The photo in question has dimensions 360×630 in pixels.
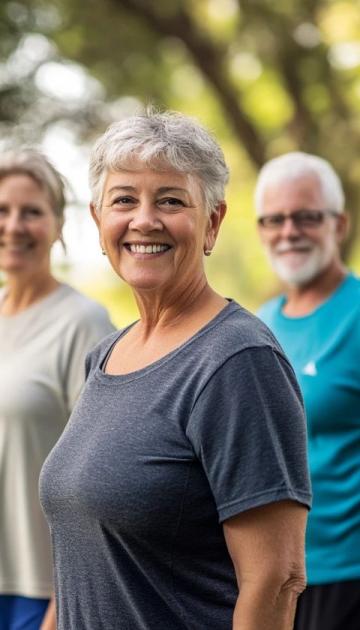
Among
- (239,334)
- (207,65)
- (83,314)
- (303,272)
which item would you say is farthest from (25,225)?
(207,65)

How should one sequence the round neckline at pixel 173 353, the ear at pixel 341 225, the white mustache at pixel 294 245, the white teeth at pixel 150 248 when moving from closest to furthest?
the round neckline at pixel 173 353
the white teeth at pixel 150 248
the white mustache at pixel 294 245
the ear at pixel 341 225

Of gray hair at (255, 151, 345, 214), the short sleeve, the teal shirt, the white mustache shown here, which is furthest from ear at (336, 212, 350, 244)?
the short sleeve

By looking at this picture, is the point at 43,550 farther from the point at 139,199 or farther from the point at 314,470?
the point at 139,199

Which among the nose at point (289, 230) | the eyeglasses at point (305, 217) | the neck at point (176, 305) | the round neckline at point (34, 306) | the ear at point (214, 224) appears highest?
the eyeglasses at point (305, 217)

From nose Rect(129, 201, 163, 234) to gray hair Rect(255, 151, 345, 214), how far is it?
1.81 meters

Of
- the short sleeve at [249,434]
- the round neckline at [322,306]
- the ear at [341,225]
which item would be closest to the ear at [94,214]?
the short sleeve at [249,434]

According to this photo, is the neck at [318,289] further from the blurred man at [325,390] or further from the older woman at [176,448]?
the older woman at [176,448]

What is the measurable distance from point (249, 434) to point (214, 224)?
0.54 m

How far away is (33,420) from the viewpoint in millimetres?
3029

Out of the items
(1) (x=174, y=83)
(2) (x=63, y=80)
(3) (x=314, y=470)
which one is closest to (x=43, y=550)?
(3) (x=314, y=470)

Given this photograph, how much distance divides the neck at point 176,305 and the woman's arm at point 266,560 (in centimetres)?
42

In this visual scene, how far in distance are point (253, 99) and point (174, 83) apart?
919 mm

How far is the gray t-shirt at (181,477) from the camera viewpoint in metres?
1.84

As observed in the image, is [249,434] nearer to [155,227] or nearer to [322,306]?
[155,227]
